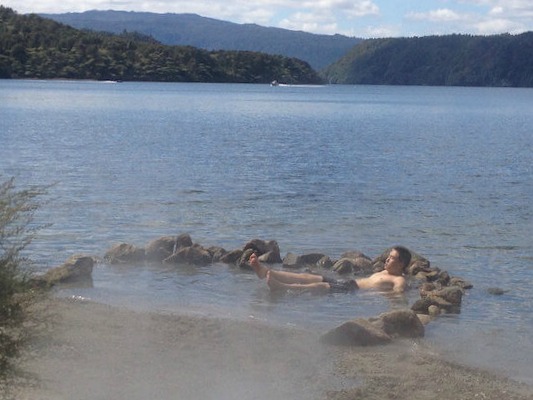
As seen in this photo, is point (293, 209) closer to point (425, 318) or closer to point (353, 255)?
point (353, 255)

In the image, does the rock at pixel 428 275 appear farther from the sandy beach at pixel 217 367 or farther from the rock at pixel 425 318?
the sandy beach at pixel 217 367

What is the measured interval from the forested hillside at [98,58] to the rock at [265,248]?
134 meters

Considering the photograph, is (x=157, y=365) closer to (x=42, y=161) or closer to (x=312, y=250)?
(x=312, y=250)

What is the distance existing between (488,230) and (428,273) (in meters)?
5.55

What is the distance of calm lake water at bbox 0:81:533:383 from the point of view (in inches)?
504

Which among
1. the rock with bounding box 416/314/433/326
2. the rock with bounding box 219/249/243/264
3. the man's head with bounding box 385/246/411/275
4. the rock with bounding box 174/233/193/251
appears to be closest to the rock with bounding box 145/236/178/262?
the rock with bounding box 174/233/193/251

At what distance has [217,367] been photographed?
9.30 metres

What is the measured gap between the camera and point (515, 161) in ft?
124

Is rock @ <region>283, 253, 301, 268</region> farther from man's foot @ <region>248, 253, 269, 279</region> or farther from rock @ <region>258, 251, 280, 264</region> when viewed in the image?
man's foot @ <region>248, 253, 269, 279</region>

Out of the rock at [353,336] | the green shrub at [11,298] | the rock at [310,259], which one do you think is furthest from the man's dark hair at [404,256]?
the green shrub at [11,298]

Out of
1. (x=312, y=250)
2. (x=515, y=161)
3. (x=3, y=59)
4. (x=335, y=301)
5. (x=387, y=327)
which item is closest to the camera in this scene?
(x=387, y=327)

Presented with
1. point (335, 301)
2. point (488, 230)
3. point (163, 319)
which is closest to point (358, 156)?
point (488, 230)

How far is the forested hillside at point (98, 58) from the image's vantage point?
14712 cm

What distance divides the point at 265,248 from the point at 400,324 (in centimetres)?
512
